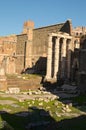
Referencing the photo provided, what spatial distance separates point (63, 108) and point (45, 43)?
2767 centimetres

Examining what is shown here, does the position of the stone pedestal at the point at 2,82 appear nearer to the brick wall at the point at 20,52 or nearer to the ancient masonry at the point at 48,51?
the ancient masonry at the point at 48,51

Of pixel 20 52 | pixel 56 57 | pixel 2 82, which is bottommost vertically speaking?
pixel 2 82

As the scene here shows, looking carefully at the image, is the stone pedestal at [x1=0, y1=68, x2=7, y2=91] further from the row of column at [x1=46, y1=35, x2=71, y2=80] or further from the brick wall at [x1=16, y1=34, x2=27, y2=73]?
the brick wall at [x1=16, y1=34, x2=27, y2=73]

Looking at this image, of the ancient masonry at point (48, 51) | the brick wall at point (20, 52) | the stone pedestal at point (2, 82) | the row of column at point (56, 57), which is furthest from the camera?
the brick wall at point (20, 52)

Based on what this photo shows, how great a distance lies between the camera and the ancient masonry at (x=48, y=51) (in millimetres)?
36812

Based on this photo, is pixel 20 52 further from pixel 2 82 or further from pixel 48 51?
pixel 2 82

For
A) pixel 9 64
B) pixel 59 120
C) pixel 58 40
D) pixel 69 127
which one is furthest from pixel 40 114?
pixel 9 64

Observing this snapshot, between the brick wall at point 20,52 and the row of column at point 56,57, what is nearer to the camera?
the row of column at point 56,57

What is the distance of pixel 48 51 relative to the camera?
37.2 m

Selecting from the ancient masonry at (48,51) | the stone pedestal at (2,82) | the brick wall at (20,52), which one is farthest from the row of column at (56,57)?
the brick wall at (20,52)

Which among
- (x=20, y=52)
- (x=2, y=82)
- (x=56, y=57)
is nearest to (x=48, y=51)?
(x=56, y=57)

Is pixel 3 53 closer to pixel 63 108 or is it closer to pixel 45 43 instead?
pixel 45 43

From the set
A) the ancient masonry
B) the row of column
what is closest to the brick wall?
the ancient masonry

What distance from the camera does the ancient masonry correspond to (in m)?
36.8
